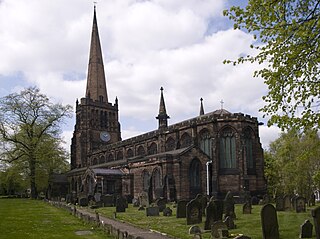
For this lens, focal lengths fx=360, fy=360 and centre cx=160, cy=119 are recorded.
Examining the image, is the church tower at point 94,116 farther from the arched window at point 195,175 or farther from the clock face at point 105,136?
the arched window at point 195,175

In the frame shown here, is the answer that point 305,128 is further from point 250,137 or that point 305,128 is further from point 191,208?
point 250,137

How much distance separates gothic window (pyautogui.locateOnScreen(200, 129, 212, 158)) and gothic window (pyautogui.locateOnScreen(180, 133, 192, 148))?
5.84ft

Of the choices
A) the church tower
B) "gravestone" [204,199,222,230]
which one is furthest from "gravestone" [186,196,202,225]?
the church tower

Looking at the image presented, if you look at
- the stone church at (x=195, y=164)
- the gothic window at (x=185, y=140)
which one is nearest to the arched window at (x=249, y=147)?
the stone church at (x=195, y=164)

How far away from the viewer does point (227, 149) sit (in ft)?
107

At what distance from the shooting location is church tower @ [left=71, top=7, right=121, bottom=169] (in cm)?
5806

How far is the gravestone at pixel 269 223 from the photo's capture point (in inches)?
366

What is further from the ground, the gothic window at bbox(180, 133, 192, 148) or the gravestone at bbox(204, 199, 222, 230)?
the gothic window at bbox(180, 133, 192, 148)

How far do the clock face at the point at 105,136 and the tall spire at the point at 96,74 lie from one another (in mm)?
5557

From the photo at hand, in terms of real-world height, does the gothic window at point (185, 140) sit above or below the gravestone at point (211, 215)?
above

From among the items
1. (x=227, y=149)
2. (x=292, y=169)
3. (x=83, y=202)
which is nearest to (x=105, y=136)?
(x=83, y=202)

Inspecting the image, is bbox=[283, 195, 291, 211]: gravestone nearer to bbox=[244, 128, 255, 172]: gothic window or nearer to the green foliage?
the green foliage

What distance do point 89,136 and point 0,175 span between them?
18.2m

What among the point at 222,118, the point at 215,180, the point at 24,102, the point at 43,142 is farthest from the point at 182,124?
the point at 24,102
